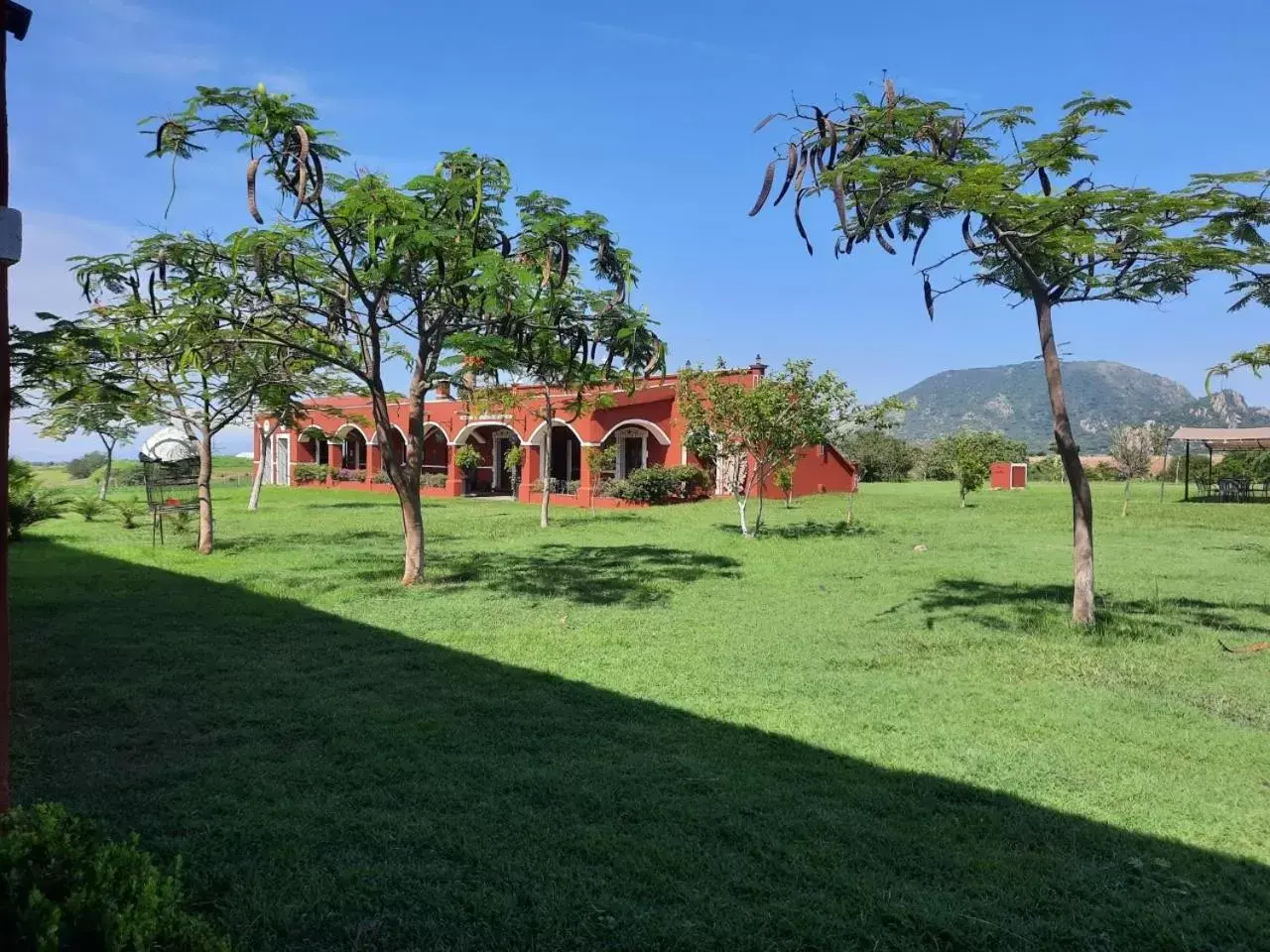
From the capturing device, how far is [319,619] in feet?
27.5

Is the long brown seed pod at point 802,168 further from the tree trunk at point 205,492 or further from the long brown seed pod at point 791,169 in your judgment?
the tree trunk at point 205,492

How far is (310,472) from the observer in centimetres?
3847

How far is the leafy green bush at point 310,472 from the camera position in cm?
3809

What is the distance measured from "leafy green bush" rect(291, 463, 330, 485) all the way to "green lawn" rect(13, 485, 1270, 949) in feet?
92.8

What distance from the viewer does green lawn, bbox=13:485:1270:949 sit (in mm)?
2973

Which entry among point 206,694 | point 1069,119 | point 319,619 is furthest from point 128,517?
point 1069,119

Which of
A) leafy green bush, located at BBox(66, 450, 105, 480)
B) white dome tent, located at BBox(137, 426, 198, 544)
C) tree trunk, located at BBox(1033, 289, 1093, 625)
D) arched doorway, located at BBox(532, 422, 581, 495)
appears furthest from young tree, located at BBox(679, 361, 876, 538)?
leafy green bush, located at BBox(66, 450, 105, 480)

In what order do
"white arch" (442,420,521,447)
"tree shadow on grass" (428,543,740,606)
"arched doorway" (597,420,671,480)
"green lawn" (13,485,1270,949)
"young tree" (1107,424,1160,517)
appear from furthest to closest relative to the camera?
"white arch" (442,420,521,447) < "young tree" (1107,424,1160,517) < "arched doorway" (597,420,671,480) < "tree shadow on grass" (428,543,740,606) < "green lawn" (13,485,1270,949)

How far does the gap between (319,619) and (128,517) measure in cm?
1296

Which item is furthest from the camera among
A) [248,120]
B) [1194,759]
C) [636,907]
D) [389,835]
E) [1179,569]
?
[1179,569]

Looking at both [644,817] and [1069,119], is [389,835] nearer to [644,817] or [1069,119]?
[644,817]

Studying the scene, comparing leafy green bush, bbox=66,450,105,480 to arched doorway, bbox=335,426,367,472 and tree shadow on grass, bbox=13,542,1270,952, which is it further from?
tree shadow on grass, bbox=13,542,1270,952

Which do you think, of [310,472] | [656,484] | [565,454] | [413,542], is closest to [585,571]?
[413,542]

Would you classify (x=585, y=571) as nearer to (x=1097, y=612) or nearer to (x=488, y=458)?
(x=1097, y=612)
